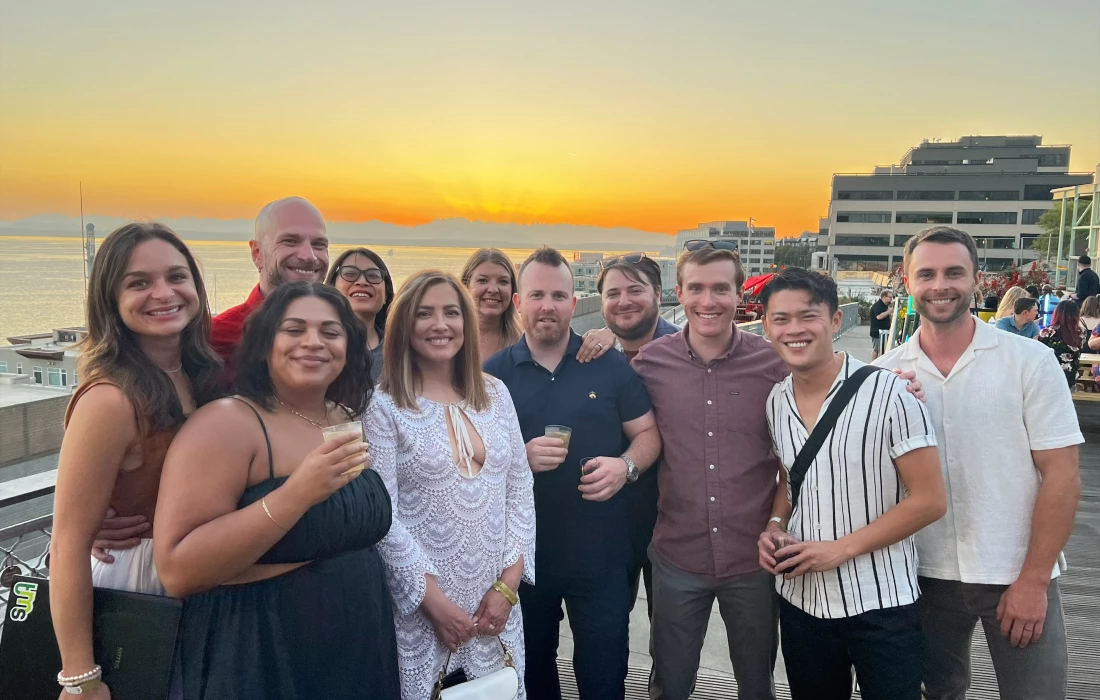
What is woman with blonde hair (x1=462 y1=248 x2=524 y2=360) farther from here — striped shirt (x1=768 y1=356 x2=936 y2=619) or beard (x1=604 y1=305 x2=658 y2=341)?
striped shirt (x1=768 y1=356 x2=936 y2=619)

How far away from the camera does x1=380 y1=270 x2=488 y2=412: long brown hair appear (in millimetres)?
2357

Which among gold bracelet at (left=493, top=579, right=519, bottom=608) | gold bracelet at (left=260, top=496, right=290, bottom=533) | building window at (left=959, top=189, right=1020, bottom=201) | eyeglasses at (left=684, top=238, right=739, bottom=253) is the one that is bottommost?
gold bracelet at (left=493, top=579, right=519, bottom=608)

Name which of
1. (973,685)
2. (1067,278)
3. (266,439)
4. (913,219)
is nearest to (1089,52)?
(1067,278)

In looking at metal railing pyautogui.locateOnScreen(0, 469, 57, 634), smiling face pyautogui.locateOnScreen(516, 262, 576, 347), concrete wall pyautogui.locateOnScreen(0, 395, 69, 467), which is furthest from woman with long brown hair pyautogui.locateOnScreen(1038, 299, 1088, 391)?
concrete wall pyautogui.locateOnScreen(0, 395, 69, 467)

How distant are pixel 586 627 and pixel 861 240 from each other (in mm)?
90721

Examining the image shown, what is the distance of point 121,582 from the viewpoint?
73.2 inches

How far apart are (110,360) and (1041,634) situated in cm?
339

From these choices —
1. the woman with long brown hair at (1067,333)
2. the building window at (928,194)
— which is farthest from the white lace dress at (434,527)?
the building window at (928,194)

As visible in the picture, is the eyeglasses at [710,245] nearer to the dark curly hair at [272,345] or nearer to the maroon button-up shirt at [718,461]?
the maroon button-up shirt at [718,461]

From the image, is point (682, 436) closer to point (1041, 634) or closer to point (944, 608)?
point (944, 608)

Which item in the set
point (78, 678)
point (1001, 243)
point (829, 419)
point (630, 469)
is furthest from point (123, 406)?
point (1001, 243)

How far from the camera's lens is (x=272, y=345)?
1.92 metres

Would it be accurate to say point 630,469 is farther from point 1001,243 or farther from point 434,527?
point 1001,243

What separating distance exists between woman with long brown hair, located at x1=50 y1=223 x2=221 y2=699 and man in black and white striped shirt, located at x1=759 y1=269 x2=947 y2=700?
2.13 m
